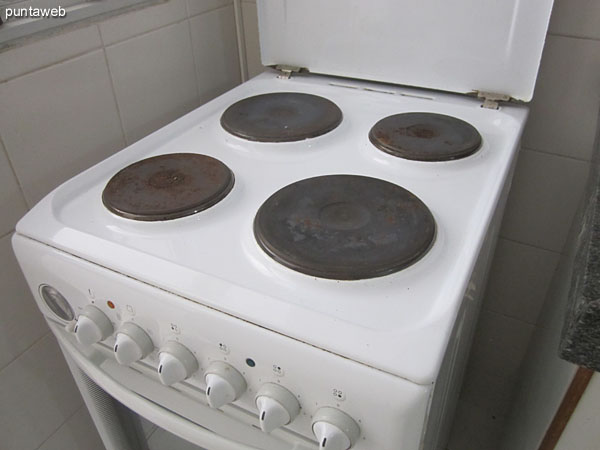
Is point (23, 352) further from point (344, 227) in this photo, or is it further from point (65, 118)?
point (344, 227)

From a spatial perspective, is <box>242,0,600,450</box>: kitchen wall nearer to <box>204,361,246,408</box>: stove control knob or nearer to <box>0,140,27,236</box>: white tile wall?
<box>0,140,27,236</box>: white tile wall

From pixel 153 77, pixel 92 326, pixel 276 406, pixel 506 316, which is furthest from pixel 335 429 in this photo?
pixel 506 316

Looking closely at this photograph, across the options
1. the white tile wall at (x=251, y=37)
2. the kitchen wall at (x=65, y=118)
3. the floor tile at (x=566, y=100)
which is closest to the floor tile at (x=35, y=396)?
the kitchen wall at (x=65, y=118)

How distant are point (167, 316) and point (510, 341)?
960mm

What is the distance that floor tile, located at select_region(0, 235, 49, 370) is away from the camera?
0.73m

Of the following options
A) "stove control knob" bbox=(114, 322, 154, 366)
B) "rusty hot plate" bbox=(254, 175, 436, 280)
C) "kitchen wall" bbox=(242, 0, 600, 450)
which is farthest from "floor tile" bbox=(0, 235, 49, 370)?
"kitchen wall" bbox=(242, 0, 600, 450)

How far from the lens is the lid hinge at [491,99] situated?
808 mm

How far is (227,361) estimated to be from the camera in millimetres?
470

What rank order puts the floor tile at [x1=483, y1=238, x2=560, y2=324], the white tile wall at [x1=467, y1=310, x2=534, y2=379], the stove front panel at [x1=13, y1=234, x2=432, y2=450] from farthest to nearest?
the white tile wall at [x1=467, y1=310, x2=534, y2=379] < the floor tile at [x1=483, y1=238, x2=560, y2=324] < the stove front panel at [x1=13, y1=234, x2=432, y2=450]

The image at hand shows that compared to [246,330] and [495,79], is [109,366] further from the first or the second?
[495,79]

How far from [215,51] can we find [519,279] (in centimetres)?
84

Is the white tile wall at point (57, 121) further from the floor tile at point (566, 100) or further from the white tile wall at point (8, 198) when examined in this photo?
the floor tile at point (566, 100)

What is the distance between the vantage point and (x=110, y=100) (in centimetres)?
83

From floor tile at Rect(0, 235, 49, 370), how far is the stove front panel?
167mm
